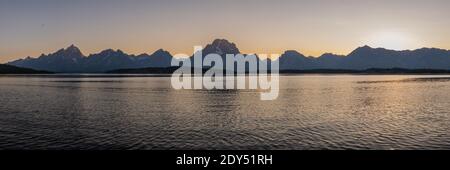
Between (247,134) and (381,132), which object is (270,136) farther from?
(381,132)

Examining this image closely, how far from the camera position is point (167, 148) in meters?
35.9

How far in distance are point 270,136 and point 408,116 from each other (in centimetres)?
2637

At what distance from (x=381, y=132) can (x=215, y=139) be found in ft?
59.0

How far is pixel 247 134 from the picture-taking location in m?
43.1

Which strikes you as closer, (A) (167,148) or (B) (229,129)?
(A) (167,148)
